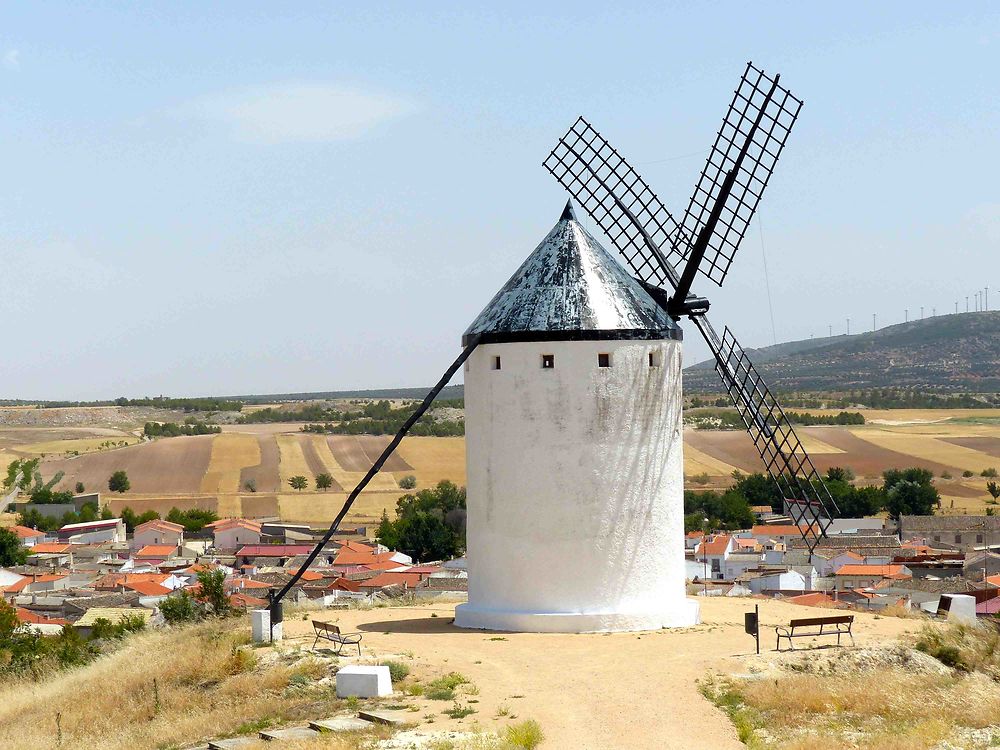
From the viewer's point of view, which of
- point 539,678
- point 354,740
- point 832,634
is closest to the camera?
point 354,740

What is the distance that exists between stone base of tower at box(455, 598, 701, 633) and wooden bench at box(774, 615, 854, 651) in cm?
151

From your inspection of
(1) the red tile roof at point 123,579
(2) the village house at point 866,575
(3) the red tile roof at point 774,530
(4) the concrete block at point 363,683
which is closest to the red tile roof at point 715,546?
(2) the village house at point 866,575

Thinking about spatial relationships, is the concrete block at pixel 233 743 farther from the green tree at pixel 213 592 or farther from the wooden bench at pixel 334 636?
the green tree at pixel 213 592

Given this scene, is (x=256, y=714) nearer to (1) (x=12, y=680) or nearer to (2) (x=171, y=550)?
(1) (x=12, y=680)

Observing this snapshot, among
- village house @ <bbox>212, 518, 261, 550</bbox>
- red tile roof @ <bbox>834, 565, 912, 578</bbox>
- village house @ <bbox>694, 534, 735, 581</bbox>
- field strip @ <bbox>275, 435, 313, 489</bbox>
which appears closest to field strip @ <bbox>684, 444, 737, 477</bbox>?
field strip @ <bbox>275, 435, 313, 489</bbox>

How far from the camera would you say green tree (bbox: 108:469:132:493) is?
9606 cm

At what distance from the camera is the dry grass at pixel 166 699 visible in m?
14.5

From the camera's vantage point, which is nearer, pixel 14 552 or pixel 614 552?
pixel 614 552

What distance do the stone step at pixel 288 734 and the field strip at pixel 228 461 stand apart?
8090 cm

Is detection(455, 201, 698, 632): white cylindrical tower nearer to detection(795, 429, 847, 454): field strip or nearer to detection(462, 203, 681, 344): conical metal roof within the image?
detection(462, 203, 681, 344): conical metal roof

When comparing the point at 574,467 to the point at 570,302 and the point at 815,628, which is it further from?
the point at 815,628

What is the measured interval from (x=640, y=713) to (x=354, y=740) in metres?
2.77

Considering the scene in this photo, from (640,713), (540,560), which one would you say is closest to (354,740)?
(640,713)

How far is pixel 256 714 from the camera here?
47.6ft
